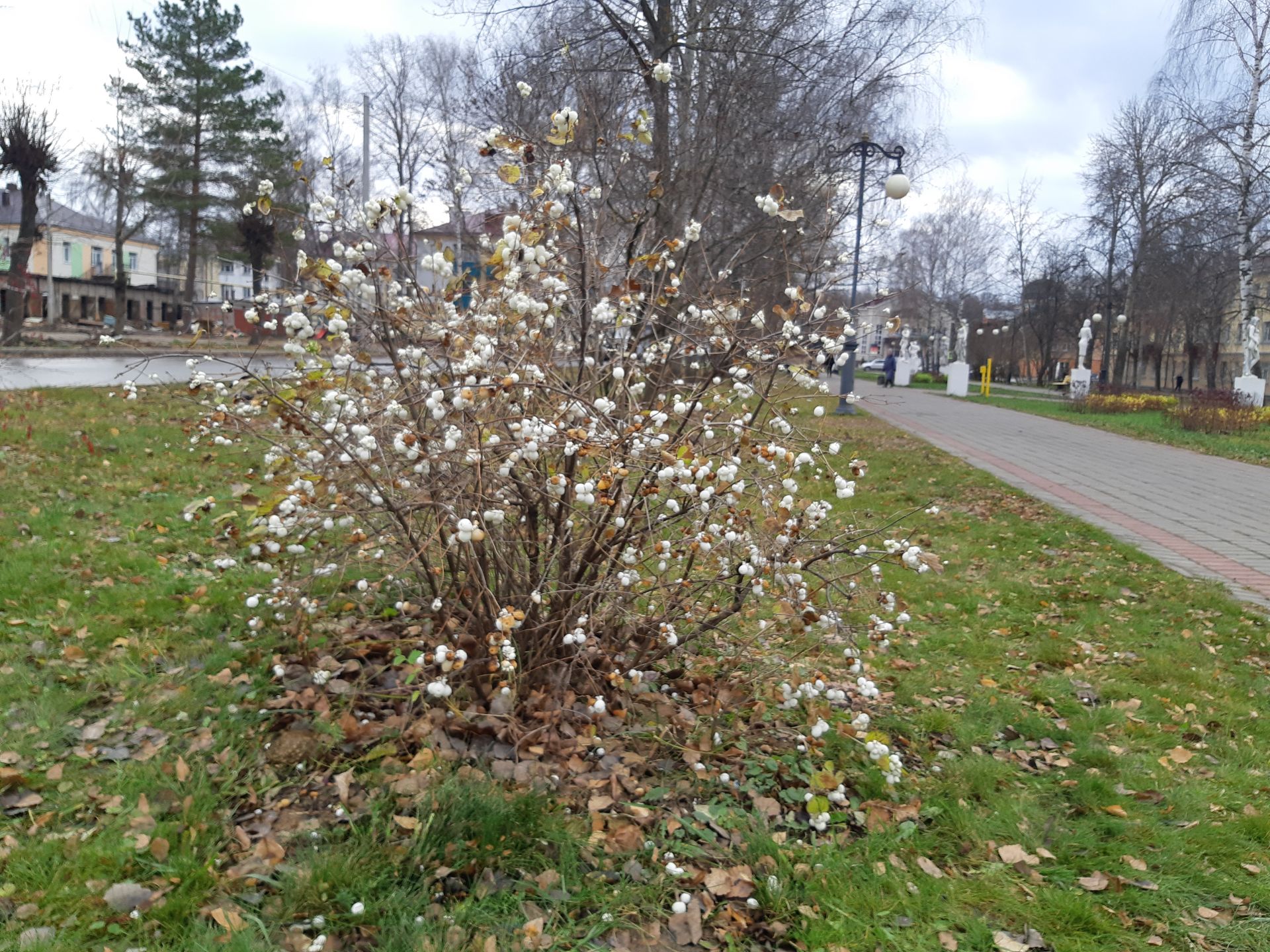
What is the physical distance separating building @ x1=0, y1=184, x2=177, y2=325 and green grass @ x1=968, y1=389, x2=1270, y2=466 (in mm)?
40837

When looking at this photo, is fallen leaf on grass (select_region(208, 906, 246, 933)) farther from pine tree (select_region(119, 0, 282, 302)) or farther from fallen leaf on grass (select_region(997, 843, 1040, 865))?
pine tree (select_region(119, 0, 282, 302))

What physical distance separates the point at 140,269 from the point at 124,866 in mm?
74099

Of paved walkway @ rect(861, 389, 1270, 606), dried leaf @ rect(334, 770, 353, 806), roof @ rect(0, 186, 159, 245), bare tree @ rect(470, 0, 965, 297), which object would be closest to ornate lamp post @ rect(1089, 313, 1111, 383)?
paved walkway @ rect(861, 389, 1270, 606)

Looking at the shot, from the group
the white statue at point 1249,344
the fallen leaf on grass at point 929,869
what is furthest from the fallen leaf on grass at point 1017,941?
the white statue at point 1249,344

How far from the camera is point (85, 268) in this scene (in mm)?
57562

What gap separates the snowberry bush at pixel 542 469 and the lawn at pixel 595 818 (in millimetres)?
320

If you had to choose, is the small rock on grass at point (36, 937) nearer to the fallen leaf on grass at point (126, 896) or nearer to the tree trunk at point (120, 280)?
the fallen leaf on grass at point (126, 896)

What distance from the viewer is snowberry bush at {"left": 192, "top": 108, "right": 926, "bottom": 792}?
283cm

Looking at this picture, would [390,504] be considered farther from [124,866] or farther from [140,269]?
[140,269]

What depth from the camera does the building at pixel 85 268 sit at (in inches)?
1818

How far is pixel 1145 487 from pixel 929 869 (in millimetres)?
8128

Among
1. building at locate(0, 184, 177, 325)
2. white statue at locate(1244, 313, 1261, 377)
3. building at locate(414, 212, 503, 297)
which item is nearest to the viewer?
building at locate(414, 212, 503, 297)

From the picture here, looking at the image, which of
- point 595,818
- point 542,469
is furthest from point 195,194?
point 595,818

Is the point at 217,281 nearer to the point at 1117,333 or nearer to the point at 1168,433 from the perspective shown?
the point at 1168,433
